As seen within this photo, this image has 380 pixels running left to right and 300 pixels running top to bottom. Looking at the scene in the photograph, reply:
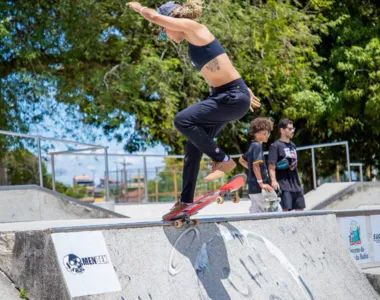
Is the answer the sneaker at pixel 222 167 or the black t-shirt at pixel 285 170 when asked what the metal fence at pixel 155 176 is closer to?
the black t-shirt at pixel 285 170

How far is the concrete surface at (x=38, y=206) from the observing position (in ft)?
26.9

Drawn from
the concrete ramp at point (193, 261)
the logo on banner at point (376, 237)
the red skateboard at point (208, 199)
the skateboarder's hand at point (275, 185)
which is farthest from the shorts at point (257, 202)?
the red skateboard at point (208, 199)

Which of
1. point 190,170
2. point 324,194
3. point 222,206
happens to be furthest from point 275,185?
point 324,194

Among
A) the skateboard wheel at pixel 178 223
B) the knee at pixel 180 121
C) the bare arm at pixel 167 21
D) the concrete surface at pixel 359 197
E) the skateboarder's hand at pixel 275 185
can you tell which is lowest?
the concrete surface at pixel 359 197

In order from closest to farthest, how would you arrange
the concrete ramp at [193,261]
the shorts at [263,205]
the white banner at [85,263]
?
the white banner at [85,263]
the concrete ramp at [193,261]
the shorts at [263,205]

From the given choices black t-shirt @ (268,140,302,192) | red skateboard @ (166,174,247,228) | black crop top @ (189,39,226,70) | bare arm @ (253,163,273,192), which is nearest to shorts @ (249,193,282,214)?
bare arm @ (253,163,273,192)

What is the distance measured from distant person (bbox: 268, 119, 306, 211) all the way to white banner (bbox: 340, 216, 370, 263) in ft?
3.37

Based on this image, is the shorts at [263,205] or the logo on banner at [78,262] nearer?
the logo on banner at [78,262]

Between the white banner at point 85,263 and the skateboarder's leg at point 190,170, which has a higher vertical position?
the skateboarder's leg at point 190,170

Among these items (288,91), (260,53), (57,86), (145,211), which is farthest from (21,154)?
(288,91)

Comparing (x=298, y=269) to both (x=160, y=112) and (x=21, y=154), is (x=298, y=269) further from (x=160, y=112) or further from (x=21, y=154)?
(x=160, y=112)

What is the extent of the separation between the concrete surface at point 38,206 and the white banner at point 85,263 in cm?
409

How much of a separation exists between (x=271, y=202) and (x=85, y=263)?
152 inches

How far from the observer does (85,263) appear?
13.9ft
